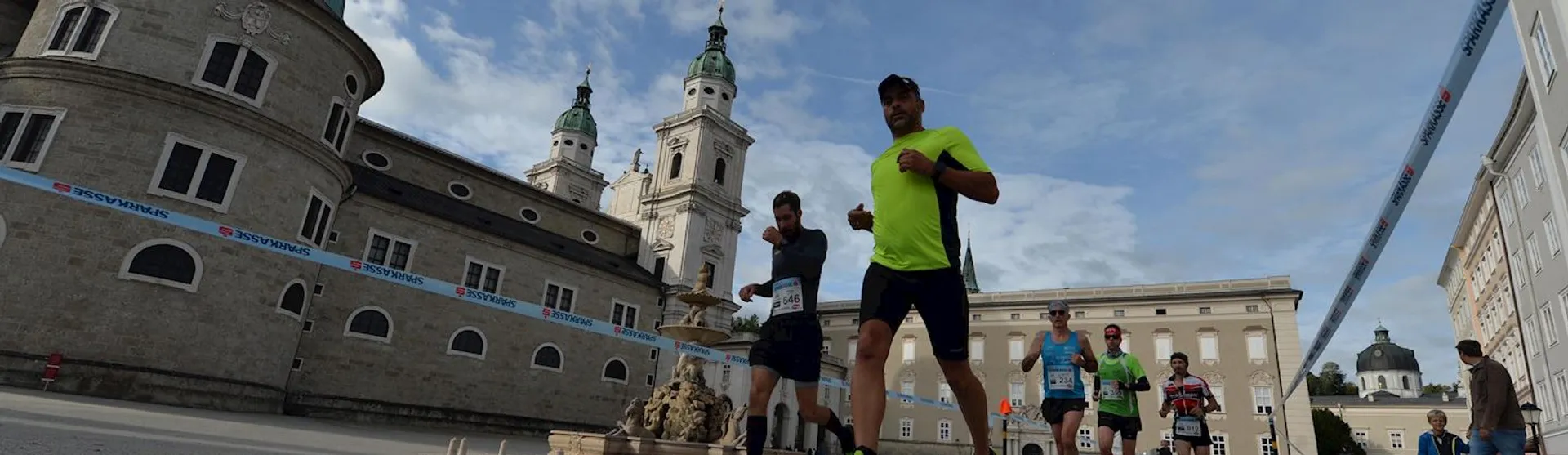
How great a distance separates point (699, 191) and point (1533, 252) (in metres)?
33.9

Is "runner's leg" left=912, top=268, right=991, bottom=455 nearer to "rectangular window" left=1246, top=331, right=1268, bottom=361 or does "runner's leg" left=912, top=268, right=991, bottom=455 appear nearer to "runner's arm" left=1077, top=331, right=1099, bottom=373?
"runner's arm" left=1077, top=331, right=1099, bottom=373

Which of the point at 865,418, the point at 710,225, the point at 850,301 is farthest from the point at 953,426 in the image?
the point at 865,418

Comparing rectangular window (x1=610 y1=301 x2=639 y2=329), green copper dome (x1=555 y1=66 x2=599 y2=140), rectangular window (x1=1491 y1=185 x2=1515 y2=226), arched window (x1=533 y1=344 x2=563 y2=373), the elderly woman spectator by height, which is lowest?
the elderly woman spectator

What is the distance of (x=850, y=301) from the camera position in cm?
5050

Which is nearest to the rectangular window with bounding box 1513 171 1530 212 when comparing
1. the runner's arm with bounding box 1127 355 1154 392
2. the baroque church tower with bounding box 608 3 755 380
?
the runner's arm with bounding box 1127 355 1154 392

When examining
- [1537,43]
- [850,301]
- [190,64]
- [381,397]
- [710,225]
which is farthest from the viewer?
[850,301]

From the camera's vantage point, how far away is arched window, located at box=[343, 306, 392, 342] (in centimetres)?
2455

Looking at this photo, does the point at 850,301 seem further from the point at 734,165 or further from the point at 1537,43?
the point at 1537,43

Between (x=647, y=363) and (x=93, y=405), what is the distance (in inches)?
918

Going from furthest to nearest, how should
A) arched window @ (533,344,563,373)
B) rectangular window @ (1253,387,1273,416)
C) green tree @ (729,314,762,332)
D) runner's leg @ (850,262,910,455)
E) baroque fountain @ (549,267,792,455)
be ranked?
green tree @ (729,314,762,332), rectangular window @ (1253,387,1273,416), arched window @ (533,344,563,373), baroque fountain @ (549,267,792,455), runner's leg @ (850,262,910,455)

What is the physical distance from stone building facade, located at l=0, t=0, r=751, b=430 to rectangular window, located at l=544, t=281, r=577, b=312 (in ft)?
0.24

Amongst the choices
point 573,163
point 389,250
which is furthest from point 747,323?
point 389,250

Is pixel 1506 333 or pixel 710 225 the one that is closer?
pixel 1506 333

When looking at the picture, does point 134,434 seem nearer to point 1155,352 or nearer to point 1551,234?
point 1551,234
